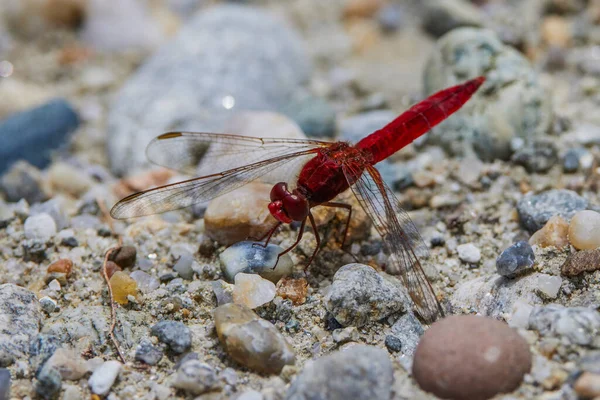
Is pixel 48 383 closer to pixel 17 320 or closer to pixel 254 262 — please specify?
pixel 17 320

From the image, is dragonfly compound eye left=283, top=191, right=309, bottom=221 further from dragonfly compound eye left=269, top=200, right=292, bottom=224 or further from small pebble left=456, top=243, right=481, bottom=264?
small pebble left=456, top=243, right=481, bottom=264

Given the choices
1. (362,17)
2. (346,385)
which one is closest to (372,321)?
(346,385)

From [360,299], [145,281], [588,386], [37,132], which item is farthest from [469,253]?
[37,132]

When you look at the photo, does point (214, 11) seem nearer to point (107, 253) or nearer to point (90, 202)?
point (90, 202)

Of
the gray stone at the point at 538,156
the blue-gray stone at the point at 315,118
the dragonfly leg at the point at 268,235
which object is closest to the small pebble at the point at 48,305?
the dragonfly leg at the point at 268,235

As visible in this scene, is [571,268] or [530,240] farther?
[530,240]

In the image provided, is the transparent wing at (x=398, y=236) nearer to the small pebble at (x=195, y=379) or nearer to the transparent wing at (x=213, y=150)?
the transparent wing at (x=213, y=150)
